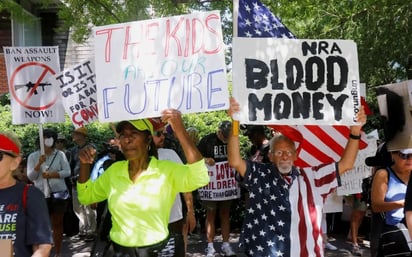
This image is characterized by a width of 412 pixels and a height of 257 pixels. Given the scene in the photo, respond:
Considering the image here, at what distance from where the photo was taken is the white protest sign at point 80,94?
547cm

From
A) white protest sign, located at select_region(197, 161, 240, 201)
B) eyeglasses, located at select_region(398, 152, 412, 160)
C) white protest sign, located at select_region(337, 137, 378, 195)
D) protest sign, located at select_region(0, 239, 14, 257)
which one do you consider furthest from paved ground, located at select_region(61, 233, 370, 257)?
protest sign, located at select_region(0, 239, 14, 257)

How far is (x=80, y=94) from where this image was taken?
Result: 5.53 meters

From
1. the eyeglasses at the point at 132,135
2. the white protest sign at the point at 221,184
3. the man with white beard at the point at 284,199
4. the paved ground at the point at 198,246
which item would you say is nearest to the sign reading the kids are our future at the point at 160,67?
the eyeglasses at the point at 132,135

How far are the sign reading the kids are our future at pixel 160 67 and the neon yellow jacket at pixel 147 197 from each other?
1.21ft

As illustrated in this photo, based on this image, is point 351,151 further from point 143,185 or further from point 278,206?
point 143,185

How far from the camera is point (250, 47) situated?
3.74 metres

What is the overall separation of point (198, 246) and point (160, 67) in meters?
5.32

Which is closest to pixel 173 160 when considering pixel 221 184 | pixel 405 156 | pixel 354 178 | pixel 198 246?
pixel 405 156

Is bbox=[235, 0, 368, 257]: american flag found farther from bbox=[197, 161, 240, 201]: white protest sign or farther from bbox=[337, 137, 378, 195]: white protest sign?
bbox=[197, 161, 240, 201]: white protest sign

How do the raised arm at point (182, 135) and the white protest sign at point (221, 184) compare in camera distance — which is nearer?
the raised arm at point (182, 135)

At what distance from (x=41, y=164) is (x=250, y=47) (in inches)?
171

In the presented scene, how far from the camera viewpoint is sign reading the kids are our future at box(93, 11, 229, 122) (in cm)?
366

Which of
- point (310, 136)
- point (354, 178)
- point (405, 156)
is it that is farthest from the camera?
point (354, 178)

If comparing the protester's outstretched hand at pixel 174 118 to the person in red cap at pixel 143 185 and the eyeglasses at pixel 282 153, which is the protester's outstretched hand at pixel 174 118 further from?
the eyeglasses at pixel 282 153
